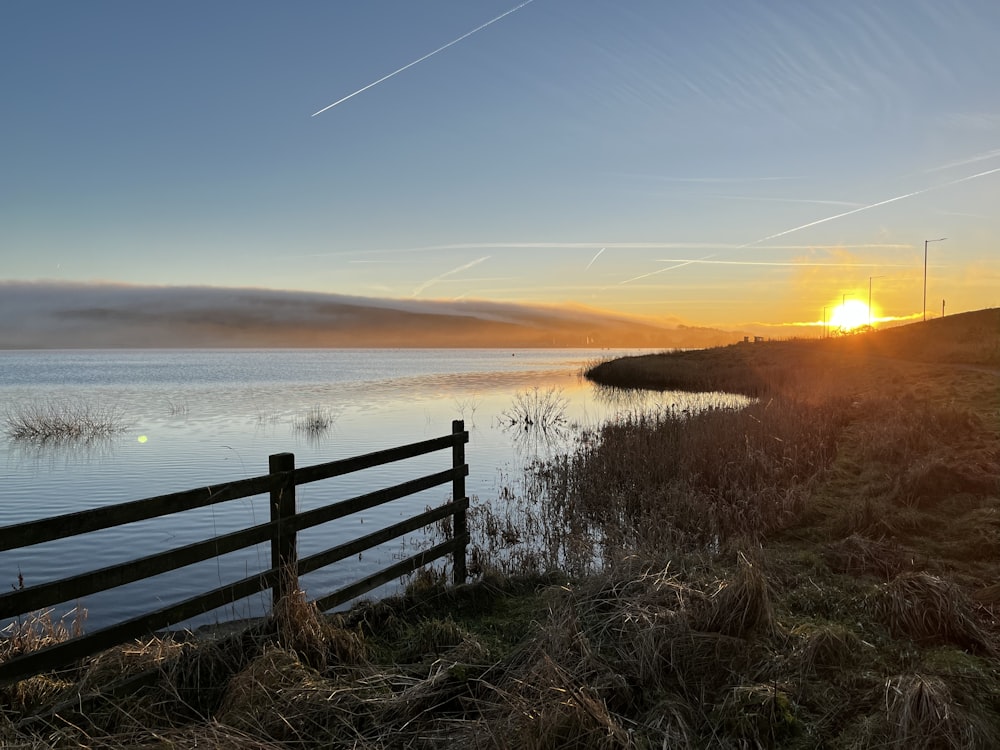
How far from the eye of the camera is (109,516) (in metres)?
5.18

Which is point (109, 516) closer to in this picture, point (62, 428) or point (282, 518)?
point (282, 518)

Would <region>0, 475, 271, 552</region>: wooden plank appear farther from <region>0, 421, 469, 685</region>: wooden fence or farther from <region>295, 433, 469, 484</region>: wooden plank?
<region>295, 433, 469, 484</region>: wooden plank

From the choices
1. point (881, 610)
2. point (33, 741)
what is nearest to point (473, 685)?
point (33, 741)

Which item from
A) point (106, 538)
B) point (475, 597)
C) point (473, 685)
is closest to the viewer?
point (473, 685)

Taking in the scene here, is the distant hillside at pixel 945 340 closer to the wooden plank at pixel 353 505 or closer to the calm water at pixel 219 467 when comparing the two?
the calm water at pixel 219 467

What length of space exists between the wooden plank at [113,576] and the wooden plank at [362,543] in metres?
0.74

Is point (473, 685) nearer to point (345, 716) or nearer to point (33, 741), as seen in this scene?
point (345, 716)

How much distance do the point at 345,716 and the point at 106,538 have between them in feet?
35.7

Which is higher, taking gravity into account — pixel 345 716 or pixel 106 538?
pixel 345 716

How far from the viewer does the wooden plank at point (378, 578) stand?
23.4ft

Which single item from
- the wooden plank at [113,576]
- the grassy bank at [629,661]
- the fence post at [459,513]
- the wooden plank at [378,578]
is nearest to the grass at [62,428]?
the grassy bank at [629,661]

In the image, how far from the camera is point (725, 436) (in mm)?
18203

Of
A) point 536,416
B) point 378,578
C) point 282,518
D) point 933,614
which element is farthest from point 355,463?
point 536,416

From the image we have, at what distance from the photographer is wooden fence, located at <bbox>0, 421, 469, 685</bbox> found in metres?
4.84
